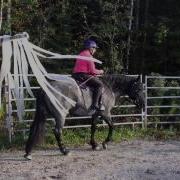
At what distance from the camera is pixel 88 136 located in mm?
12008

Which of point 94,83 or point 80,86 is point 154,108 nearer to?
point 94,83

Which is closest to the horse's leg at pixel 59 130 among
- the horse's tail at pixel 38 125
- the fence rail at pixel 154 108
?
the horse's tail at pixel 38 125

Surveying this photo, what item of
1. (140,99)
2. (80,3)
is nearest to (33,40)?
(80,3)

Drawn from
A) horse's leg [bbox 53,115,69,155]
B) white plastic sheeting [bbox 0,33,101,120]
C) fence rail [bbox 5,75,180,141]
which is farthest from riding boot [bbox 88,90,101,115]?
white plastic sheeting [bbox 0,33,101,120]

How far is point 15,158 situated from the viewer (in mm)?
10094

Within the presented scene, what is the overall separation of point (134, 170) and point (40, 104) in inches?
90.2

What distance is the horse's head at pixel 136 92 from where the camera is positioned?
11.3 m

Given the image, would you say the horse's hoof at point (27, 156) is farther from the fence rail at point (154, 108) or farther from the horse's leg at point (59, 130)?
the fence rail at point (154, 108)

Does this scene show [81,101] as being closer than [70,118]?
Yes

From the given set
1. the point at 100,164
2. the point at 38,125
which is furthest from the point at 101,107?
the point at 100,164

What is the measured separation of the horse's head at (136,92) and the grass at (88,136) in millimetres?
1112

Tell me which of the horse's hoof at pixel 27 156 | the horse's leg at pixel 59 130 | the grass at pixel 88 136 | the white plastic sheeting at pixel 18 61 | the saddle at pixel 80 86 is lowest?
the grass at pixel 88 136

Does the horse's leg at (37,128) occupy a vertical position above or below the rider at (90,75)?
below

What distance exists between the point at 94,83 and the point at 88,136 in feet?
5.89
